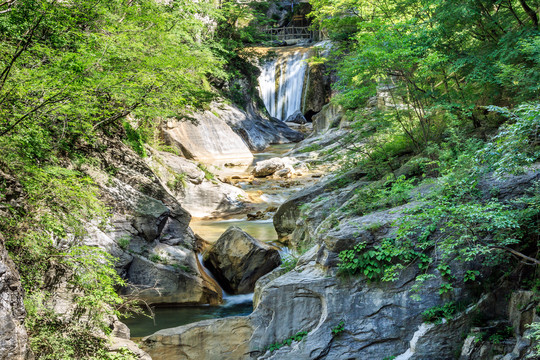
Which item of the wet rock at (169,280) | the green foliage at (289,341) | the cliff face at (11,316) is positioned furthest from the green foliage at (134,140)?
the green foliage at (289,341)

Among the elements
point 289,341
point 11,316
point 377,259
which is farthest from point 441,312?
point 11,316

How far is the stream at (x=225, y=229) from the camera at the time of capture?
29.8 ft

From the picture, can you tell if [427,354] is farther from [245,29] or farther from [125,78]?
[245,29]

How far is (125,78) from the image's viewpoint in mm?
8383

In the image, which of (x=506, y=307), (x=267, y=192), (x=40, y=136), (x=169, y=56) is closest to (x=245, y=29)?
(x=267, y=192)

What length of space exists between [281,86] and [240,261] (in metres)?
26.1

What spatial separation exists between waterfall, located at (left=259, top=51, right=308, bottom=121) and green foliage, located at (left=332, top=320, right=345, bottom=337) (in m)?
29.0

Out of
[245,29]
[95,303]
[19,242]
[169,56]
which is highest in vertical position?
[245,29]

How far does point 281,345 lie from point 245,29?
2623 centimetres

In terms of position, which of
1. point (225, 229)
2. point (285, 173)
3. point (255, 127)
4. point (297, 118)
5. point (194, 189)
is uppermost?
point (297, 118)

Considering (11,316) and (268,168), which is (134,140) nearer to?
(268,168)

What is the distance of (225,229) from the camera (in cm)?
1404

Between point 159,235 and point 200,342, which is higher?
point 159,235

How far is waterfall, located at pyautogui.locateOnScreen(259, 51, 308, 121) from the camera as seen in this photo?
34.4 m
